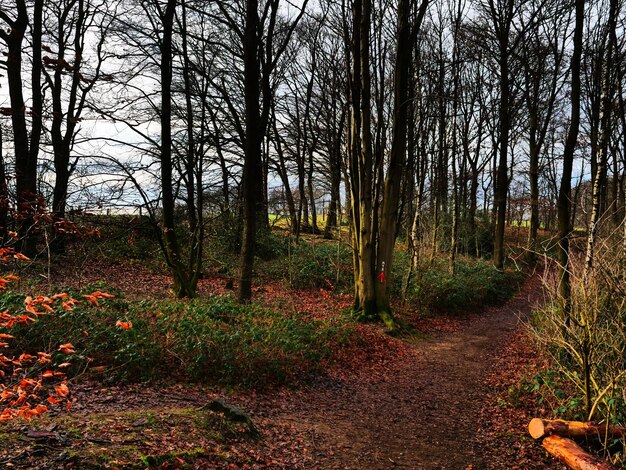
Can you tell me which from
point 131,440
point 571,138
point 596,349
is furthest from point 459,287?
point 131,440

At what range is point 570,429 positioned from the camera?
16.4 feet

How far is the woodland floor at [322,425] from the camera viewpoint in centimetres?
369

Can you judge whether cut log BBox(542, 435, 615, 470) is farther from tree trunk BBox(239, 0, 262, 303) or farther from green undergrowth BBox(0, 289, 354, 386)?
tree trunk BBox(239, 0, 262, 303)

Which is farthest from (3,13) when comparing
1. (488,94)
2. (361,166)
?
(488,94)

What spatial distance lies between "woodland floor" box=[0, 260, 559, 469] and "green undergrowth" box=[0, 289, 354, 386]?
32 centimetres

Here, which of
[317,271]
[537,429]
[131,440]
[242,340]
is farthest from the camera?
[317,271]

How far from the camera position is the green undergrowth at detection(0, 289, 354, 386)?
5.96 metres

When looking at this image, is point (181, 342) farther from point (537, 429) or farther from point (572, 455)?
point (572, 455)

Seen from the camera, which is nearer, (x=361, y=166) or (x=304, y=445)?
(x=304, y=445)

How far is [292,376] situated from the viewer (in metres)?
6.79

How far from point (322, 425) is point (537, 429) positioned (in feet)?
8.51

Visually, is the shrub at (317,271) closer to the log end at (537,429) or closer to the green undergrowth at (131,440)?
the log end at (537,429)

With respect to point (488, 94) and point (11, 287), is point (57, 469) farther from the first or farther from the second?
point (488, 94)

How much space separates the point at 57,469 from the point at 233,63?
16020mm
